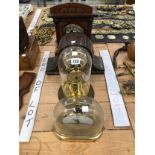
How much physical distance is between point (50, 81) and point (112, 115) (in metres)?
0.30

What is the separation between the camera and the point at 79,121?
2.38ft

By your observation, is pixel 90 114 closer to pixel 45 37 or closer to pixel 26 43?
pixel 26 43

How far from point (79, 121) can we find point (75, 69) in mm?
170

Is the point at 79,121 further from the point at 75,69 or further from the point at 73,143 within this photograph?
the point at 75,69

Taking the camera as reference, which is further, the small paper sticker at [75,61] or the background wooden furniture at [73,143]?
the small paper sticker at [75,61]

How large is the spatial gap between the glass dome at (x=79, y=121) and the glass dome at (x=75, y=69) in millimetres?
77

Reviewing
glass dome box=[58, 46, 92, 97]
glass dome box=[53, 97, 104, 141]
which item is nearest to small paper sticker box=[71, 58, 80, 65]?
glass dome box=[58, 46, 92, 97]

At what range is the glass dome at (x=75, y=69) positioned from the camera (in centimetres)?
81

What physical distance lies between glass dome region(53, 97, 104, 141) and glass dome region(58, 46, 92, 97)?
0.25ft

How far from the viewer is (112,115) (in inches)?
32.4

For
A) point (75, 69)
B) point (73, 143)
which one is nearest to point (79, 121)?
point (73, 143)

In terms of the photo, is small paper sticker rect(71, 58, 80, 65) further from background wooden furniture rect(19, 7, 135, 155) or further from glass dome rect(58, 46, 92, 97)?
background wooden furniture rect(19, 7, 135, 155)

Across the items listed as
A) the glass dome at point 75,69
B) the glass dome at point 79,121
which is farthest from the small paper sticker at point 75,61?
the glass dome at point 79,121

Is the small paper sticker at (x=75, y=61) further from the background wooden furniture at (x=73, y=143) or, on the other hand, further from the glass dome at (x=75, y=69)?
the background wooden furniture at (x=73, y=143)
